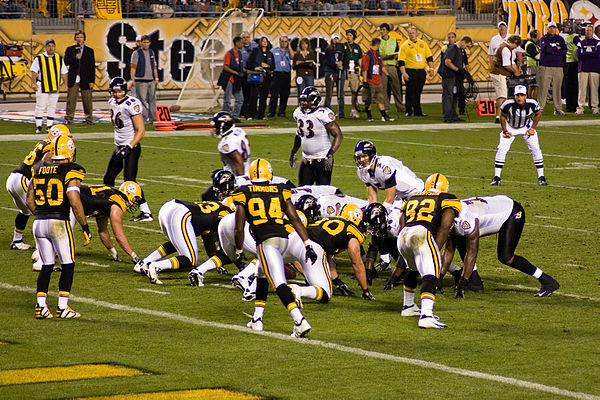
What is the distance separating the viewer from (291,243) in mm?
9398

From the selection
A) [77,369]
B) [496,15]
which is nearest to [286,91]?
[496,15]

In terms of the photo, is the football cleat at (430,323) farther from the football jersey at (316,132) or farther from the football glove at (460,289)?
the football jersey at (316,132)

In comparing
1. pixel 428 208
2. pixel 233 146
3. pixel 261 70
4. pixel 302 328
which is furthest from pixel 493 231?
pixel 261 70

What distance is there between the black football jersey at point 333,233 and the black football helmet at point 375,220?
111 millimetres

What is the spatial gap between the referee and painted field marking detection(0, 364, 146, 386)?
34.4ft

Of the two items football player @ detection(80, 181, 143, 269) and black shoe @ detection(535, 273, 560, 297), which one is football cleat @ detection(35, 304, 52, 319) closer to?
football player @ detection(80, 181, 143, 269)

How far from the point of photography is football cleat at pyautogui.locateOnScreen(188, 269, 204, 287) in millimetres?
10930

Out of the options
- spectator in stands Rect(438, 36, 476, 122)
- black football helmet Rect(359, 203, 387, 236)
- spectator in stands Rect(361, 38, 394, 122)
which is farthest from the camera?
spectator in stands Rect(438, 36, 476, 122)

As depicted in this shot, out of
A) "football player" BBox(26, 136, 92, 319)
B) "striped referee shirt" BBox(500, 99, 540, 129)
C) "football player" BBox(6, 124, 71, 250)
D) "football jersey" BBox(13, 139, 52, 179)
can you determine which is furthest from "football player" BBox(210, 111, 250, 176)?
"striped referee shirt" BBox(500, 99, 540, 129)

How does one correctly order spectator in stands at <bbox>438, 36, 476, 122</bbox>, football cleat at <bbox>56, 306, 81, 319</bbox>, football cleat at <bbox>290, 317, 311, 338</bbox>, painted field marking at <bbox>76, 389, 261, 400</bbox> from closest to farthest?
1. painted field marking at <bbox>76, 389, 261, 400</bbox>
2. football cleat at <bbox>290, 317, 311, 338</bbox>
3. football cleat at <bbox>56, 306, 81, 319</bbox>
4. spectator in stands at <bbox>438, 36, 476, 122</bbox>

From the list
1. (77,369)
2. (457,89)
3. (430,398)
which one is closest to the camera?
(430,398)

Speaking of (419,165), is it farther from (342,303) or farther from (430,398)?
(430,398)

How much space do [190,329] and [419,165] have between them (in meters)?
10.8

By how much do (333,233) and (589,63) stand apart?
19261 mm
